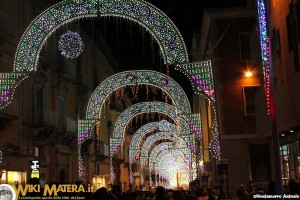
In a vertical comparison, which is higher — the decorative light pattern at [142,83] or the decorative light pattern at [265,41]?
the decorative light pattern at [142,83]

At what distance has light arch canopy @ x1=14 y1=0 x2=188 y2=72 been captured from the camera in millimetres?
19219

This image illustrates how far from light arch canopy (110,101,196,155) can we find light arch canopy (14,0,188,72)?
73.5ft

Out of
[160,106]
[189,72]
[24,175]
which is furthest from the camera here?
[160,106]

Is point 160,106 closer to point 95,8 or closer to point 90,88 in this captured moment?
point 90,88

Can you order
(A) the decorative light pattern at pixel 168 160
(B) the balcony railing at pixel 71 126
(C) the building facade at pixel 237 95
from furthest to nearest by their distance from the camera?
(A) the decorative light pattern at pixel 168 160 → (B) the balcony railing at pixel 71 126 → (C) the building facade at pixel 237 95

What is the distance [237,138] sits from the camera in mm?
32000

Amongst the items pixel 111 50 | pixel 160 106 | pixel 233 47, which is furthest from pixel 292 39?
pixel 111 50

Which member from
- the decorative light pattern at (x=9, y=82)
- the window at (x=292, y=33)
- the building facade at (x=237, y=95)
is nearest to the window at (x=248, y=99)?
the building facade at (x=237, y=95)

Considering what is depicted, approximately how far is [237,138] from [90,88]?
65.4 ft

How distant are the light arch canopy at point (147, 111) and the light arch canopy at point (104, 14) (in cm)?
2240

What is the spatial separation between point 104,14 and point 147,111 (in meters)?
25.0

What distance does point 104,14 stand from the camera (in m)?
19.7

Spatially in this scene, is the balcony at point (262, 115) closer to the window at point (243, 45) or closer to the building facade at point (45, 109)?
the window at point (243, 45)

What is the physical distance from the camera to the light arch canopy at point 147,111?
139 feet
